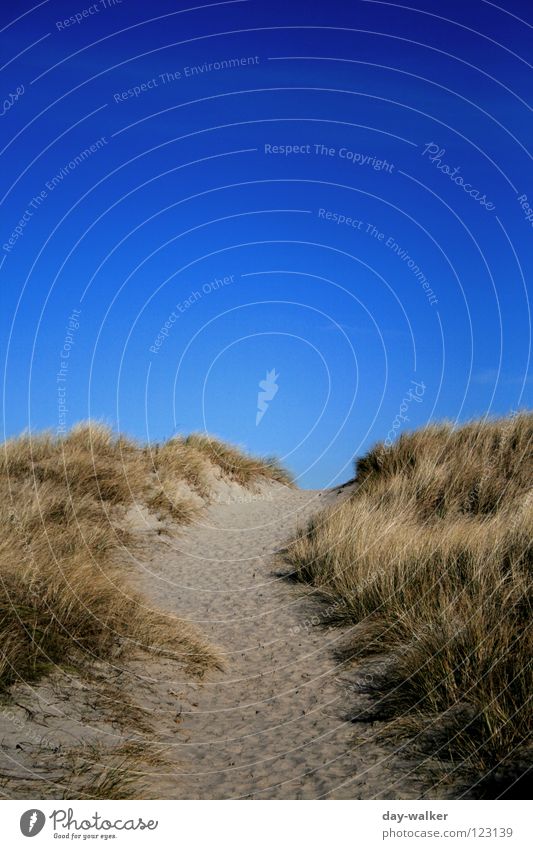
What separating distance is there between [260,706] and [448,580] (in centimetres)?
260

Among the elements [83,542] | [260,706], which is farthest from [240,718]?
[83,542]

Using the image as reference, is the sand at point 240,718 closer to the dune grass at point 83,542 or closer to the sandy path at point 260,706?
the sandy path at point 260,706

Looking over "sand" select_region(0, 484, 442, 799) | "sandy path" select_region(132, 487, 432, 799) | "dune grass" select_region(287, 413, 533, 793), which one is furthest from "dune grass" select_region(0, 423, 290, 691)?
"dune grass" select_region(287, 413, 533, 793)

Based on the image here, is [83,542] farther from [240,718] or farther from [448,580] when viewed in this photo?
[448,580]

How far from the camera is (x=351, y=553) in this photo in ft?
32.1

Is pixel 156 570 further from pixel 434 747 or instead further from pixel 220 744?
pixel 434 747

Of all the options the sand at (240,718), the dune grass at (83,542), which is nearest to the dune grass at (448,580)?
the sand at (240,718)

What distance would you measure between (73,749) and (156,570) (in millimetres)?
6676

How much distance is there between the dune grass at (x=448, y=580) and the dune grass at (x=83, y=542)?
2.14 metres

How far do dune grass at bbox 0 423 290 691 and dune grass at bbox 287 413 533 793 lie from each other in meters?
2.14

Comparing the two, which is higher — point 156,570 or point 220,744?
point 156,570

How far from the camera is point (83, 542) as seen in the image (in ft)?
33.3
